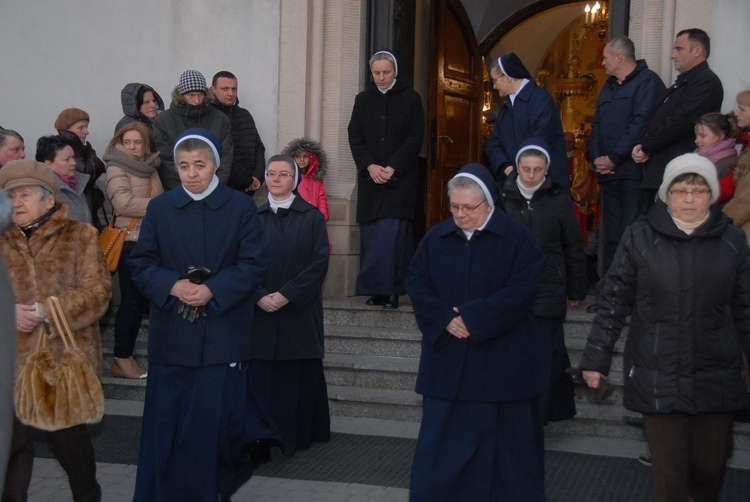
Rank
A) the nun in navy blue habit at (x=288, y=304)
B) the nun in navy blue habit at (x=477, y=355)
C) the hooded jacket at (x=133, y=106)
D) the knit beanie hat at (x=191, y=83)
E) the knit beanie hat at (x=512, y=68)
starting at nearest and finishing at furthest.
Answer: the nun in navy blue habit at (x=477, y=355) → the nun in navy blue habit at (x=288, y=304) → the knit beanie hat at (x=512, y=68) → the knit beanie hat at (x=191, y=83) → the hooded jacket at (x=133, y=106)

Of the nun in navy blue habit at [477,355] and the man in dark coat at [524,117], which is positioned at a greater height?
the man in dark coat at [524,117]

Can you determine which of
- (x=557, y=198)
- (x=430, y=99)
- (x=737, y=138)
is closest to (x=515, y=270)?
(x=557, y=198)

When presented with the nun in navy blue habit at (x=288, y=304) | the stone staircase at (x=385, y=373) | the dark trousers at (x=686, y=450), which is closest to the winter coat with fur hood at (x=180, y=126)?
the stone staircase at (x=385, y=373)

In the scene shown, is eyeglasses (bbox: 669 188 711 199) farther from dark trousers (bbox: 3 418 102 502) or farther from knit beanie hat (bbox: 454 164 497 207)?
dark trousers (bbox: 3 418 102 502)

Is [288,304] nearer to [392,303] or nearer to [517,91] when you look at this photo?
[392,303]

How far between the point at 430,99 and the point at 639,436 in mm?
4721

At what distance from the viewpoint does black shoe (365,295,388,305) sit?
8.89 metres

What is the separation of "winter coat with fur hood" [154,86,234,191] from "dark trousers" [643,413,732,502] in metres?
4.99

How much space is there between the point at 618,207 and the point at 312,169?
8.11 ft

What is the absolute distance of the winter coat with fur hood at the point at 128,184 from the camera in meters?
8.05

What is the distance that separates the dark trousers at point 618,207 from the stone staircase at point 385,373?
60 centimetres

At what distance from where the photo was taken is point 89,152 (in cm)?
901

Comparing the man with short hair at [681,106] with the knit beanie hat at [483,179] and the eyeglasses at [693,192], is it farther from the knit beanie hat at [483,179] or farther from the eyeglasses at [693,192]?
the eyeglasses at [693,192]

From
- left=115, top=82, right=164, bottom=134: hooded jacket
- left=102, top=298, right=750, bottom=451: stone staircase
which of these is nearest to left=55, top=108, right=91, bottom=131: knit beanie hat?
left=115, top=82, right=164, bottom=134: hooded jacket
